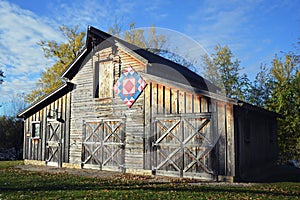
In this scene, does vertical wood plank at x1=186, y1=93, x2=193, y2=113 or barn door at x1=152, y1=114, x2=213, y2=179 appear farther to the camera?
vertical wood plank at x1=186, y1=93, x2=193, y2=113

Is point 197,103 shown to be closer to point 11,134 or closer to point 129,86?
point 129,86

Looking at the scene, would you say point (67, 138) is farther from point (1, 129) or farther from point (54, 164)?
point (1, 129)

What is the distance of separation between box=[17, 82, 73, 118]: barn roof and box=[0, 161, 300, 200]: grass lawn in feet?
17.8

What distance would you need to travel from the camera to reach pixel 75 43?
85.1 ft

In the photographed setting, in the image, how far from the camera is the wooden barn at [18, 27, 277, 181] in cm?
977

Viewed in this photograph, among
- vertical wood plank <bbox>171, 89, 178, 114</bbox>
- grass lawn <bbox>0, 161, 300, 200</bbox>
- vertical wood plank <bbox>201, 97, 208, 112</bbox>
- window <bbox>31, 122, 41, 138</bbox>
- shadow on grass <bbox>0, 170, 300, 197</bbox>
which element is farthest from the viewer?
window <bbox>31, 122, 41, 138</bbox>

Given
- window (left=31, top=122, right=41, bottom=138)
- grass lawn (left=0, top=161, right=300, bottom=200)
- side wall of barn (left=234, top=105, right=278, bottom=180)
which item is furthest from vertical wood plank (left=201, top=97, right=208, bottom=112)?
window (left=31, top=122, right=41, bottom=138)

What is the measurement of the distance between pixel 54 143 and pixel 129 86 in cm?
536

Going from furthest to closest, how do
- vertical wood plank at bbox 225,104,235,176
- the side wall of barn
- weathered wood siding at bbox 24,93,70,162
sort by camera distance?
1. weathered wood siding at bbox 24,93,70,162
2. the side wall of barn
3. vertical wood plank at bbox 225,104,235,176

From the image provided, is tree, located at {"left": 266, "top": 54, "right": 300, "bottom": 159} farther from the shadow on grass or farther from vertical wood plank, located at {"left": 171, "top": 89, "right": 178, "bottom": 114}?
the shadow on grass

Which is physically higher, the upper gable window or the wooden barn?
the upper gable window

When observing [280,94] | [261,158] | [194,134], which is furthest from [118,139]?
[280,94]

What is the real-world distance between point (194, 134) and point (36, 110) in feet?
30.9

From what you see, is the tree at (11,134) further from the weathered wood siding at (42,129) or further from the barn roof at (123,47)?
the barn roof at (123,47)
